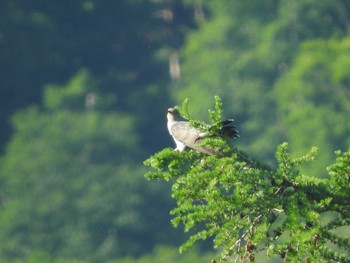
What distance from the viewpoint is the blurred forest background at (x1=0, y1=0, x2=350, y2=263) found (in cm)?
5419

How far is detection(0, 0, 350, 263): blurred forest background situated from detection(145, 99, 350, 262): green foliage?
40.0 m

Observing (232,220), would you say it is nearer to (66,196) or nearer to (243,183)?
(243,183)

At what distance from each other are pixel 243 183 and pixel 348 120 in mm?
48552

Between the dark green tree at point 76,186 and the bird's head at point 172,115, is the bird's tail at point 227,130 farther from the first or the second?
the dark green tree at point 76,186

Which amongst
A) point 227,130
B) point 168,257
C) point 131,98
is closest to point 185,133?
point 227,130

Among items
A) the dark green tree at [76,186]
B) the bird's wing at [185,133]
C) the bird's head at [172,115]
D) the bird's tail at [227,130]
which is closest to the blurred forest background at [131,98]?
the dark green tree at [76,186]

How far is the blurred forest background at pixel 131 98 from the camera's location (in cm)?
5419

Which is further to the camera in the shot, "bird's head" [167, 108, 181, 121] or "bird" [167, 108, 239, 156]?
"bird's head" [167, 108, 181, 121]

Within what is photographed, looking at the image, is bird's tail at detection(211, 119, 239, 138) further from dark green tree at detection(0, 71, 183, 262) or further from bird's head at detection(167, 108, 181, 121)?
dark green tree at detection(0, 71, 183, 262)

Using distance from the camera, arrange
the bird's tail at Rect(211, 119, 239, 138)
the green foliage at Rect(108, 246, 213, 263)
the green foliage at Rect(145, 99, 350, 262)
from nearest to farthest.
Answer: the green foliage at Rect(145, 99, 350, 262)
the bird's tail at Rect(211, 119, 239, 138)
the green foliage at Rect(108, 246, 213, 263)

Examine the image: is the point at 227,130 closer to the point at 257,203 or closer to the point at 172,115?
the point at 257,203

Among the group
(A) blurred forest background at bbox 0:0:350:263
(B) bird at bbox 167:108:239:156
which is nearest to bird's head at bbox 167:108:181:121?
(B) bird at bbox 167:108:239:156

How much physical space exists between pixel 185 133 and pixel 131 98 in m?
52.3

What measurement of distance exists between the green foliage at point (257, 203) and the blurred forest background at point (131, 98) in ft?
131
